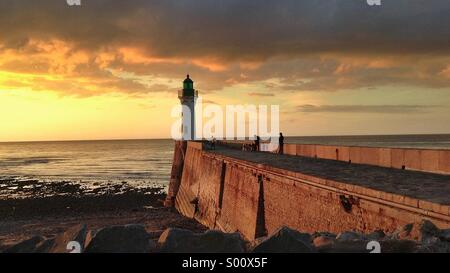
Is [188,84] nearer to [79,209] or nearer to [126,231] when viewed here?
[79,209]

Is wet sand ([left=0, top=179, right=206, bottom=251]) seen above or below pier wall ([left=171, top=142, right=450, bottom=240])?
below

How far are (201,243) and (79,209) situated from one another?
2993 centimetres

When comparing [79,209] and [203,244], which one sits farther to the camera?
[79,209]

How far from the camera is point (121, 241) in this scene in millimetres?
4445

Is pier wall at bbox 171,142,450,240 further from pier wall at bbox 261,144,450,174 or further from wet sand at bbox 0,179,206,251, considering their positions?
wet sand at bbox 0,179,206,251

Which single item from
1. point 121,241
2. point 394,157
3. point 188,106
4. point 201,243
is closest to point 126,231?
point 121,241

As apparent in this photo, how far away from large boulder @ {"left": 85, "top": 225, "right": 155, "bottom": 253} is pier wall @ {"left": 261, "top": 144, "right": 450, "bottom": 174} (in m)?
9.28

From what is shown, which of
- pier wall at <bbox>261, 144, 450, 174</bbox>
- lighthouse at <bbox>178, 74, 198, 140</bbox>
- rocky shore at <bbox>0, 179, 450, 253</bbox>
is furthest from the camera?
lighthouse at <bbox>178, 74, 198, 140</bbox>

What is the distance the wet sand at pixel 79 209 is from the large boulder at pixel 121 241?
664 inches

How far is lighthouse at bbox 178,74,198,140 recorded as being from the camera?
42.6 m

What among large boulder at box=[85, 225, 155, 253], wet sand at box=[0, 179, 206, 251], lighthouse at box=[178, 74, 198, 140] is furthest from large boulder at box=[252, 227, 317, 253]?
lighthouse at box=[178, 74, 198, 140]

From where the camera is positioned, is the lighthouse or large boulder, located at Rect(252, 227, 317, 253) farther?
the lighthouse
